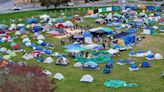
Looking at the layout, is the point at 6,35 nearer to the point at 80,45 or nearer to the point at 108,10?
the point at 80,45

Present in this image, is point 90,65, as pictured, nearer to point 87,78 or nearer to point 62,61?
point 62,61

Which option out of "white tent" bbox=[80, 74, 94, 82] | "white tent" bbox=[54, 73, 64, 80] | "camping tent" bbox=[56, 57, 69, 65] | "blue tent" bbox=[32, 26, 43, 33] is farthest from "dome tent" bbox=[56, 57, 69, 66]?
"blue tent" bbox=[32, 26, 43, 33]

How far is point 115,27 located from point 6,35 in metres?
21.5

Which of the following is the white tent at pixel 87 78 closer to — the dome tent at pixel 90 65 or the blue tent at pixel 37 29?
the dome tent at pixel 90 65

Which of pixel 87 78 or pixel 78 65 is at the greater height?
pixel 87 78

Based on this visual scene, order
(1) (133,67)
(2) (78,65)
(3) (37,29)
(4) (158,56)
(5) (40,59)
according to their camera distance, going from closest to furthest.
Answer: (1) (133,67), (2) (78,65), (4) (158,56), (5) (40,59), (3) (37,29)

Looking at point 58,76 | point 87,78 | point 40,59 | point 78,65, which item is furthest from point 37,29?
point 87,78

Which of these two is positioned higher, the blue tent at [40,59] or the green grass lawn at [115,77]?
the blue tent at [40,59]

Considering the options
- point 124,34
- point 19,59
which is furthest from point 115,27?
point 19,59

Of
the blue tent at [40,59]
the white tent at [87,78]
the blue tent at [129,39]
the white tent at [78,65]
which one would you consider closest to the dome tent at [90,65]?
the white tent at [78,65]

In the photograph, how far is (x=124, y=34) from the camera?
6681 cm

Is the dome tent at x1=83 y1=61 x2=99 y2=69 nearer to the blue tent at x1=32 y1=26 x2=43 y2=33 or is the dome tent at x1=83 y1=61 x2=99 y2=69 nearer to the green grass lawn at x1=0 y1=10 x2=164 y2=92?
the green grass lawn at x1=0 y1=10 x2=164 y2=92

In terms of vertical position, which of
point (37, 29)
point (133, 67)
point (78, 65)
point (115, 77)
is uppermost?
point (37, 29)

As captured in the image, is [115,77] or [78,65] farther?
[78,65]
